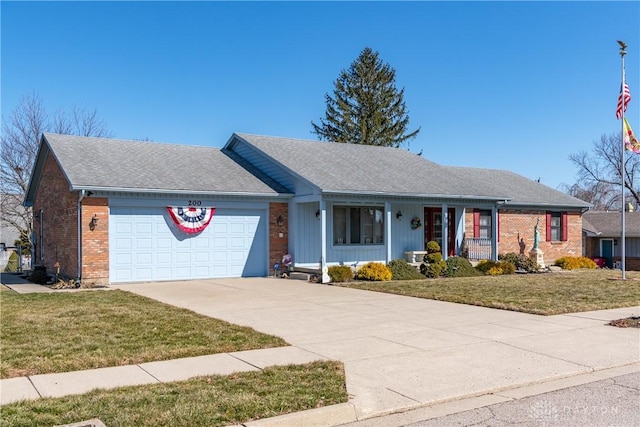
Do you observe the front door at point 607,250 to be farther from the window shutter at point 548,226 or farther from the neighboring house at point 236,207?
the neighboring house at point 236,207

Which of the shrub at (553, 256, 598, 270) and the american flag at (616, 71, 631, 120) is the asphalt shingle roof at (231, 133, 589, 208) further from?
the american flag at (616, 71, 631, 120)

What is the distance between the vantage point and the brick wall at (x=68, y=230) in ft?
54.3

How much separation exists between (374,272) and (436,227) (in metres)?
6.50

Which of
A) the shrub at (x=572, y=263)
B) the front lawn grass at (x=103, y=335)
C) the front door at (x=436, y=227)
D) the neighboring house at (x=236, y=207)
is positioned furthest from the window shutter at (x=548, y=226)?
the front lawn grass at (x=103, y=335)

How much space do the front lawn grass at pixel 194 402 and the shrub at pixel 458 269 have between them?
582 inches

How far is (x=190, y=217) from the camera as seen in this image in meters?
18.2

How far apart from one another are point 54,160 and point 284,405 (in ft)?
54.9

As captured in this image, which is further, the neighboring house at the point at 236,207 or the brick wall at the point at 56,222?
the brick wall at the point at 56,222

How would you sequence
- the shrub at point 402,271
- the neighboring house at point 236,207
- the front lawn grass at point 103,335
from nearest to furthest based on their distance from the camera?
the front lawn grass at point 103,335 < the neighboring house at point 236,207 < the shrub at point 402,271

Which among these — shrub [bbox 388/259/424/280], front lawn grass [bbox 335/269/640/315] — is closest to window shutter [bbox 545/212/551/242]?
front lawn grass [bbox 335/269/640/315]

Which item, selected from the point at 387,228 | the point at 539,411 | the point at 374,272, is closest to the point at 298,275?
the point at 374,272

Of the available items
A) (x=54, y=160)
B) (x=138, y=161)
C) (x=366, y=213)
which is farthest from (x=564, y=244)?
(x=54, y=160)

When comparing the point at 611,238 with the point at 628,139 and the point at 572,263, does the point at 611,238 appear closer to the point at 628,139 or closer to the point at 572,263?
the point at 572,263

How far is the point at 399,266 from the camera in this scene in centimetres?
1983
